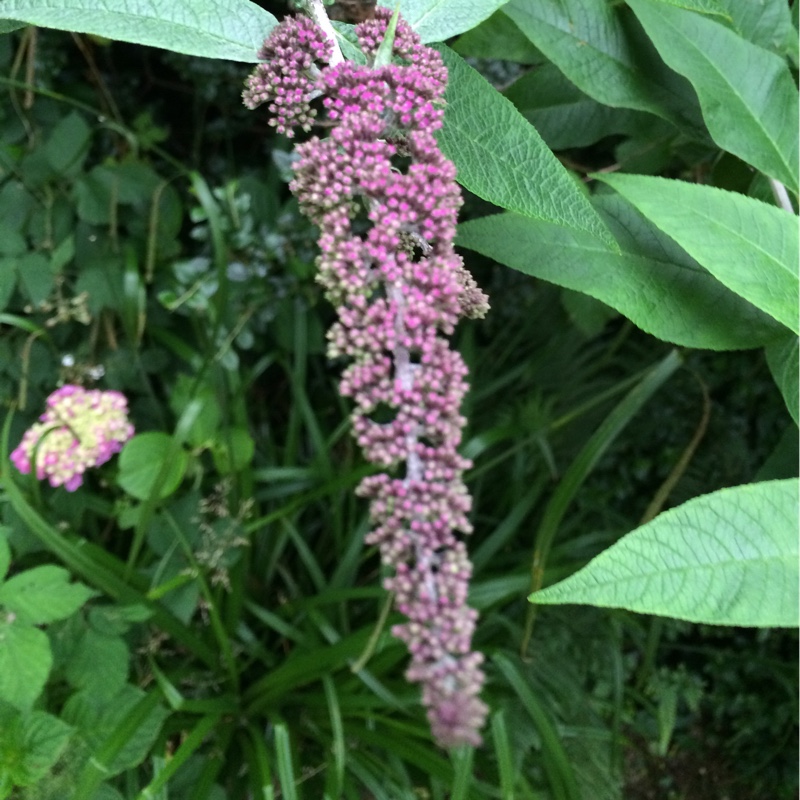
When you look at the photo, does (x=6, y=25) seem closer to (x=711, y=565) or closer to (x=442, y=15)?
(x=442, y=15)

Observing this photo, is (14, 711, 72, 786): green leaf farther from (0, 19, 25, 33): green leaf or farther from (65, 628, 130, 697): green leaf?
(0, 19, 25, 33): green leaf

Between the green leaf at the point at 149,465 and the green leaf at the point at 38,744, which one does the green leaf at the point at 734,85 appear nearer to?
the green leaf at the point at 149,465

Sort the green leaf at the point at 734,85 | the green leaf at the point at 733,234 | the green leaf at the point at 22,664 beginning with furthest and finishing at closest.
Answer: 1. the green leaf at the point at 22,664
2. the green leaf at the point at 734,85
3. the green leaf at the point at 733,234

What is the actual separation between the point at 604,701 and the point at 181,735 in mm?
828

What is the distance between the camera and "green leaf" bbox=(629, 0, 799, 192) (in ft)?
2.08

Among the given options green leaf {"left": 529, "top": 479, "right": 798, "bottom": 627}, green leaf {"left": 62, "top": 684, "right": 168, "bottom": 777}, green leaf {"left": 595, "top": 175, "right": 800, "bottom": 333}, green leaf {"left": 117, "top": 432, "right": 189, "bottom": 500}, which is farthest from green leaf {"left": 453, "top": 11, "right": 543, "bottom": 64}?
green leaf {"left": 62, "top": 684, "right": 168, "bottom": 777}

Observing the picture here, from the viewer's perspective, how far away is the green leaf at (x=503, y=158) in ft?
1.53

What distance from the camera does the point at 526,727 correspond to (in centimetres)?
123

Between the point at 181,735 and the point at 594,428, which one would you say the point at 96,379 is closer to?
the point at 181,735

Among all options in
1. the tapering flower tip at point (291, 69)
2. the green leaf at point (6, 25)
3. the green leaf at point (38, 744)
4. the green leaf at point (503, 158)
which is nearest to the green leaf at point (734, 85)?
the green leaf at point (503, 158)

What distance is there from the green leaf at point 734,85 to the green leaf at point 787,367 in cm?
15

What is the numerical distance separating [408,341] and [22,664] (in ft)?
2.27

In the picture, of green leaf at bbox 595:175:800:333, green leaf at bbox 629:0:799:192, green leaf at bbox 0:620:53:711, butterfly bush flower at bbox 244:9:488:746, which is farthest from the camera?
green leaf at bbox 0:620:53:711

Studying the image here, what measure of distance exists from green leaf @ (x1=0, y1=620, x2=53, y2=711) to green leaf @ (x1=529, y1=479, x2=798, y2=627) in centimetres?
63
